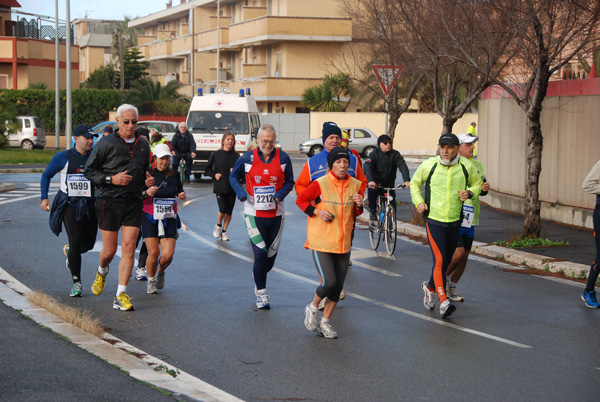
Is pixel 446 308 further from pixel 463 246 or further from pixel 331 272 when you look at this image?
pixel 331 272

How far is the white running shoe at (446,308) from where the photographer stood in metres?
9.04

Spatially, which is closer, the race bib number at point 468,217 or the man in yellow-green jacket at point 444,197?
the man in yellow-green jacket at point 444,197

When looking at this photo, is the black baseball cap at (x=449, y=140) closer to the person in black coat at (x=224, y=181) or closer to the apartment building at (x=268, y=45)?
the person in black coat at (x=224, y=181)

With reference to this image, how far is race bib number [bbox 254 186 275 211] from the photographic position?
31.6 ft

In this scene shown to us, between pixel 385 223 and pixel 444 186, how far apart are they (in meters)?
5.13

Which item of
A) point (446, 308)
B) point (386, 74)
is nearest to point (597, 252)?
point (446, 308)

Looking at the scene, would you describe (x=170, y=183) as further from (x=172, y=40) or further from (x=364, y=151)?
(x=172, y=40)

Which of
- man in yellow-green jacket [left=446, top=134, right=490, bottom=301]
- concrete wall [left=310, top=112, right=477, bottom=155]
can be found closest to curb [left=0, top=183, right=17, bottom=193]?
man in yellow-green jacket [left=446, top=134, right=490, bottom=301]

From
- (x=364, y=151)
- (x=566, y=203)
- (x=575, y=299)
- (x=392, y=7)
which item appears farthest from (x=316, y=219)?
(x=364, y=151)

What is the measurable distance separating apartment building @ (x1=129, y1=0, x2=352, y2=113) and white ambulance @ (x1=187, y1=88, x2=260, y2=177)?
18.3 m

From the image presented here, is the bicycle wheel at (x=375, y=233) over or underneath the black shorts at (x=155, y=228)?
underneath

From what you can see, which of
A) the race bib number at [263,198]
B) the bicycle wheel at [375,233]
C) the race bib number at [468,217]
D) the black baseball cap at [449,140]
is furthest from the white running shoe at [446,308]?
the bicycle wheel at [375,233]

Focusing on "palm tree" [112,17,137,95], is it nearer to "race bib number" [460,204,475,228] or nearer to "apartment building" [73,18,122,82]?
"apartment building" [73,18,122,82]

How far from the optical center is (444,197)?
9352mm
